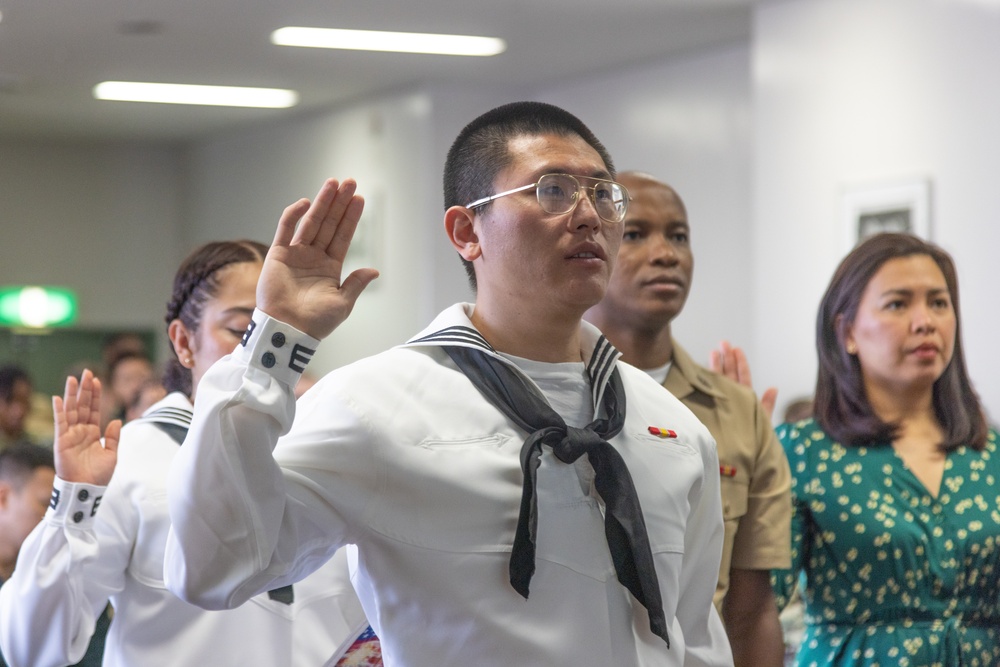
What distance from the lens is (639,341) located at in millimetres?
2904

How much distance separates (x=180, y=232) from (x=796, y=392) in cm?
701

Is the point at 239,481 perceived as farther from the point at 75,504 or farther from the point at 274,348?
the point at 75,504

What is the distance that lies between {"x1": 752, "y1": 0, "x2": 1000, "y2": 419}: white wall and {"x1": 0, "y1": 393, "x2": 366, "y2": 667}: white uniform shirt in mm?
4188

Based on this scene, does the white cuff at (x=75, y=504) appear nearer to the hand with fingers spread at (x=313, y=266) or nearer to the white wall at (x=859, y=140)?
the hand with fingers spread at (x=313, y=266)

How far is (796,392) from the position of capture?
22.7 feet

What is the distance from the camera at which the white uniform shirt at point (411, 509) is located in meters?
1.63

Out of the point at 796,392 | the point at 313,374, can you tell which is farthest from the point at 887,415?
the point at 313,374

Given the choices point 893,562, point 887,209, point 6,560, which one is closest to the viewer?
point 893,562

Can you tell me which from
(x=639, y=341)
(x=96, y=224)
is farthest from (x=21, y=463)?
(x=96, y=224)

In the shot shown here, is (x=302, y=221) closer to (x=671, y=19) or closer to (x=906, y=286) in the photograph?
(x=906, y=286)

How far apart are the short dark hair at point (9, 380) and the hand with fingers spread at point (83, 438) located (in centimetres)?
551

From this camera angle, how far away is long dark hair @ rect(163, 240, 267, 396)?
2787 millimetres

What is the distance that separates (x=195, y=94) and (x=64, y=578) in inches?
302

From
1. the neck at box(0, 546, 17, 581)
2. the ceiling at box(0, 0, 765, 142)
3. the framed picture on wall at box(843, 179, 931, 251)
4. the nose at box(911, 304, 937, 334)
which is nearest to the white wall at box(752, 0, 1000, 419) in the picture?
the framed picture on wall at box(843, 179, 931, 251)
